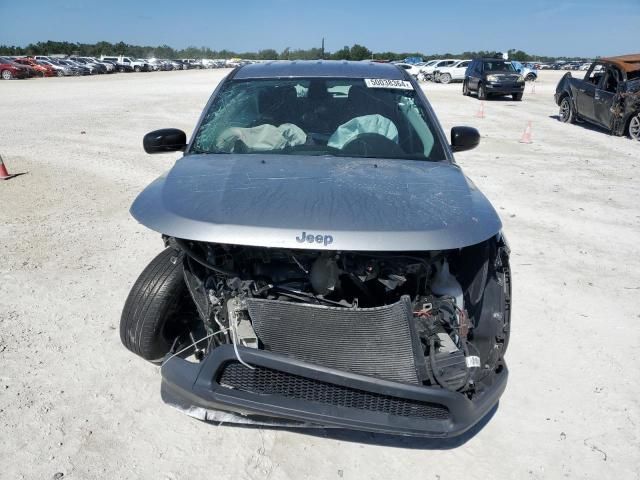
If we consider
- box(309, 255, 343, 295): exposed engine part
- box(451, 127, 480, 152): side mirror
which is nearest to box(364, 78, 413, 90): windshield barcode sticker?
box(451, 127, 480, 152): side mirror

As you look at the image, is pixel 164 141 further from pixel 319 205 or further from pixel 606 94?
pixel 606 94

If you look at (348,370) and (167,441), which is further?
(167,441)

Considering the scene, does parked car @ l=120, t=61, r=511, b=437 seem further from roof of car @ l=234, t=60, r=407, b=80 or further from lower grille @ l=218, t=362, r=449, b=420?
roof of car @ l=234, t=60, r=407, b=80

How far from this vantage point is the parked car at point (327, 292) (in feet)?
6.98

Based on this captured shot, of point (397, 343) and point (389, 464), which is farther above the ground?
point (397, 343)

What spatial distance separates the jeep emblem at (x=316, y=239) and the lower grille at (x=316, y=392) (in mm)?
571

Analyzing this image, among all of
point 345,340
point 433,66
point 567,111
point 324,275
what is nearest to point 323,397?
point 345,340

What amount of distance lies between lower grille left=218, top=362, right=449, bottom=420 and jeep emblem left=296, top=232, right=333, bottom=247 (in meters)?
0.57

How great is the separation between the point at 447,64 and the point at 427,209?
37906 millimetres

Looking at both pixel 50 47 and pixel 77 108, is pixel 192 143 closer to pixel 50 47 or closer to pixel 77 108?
pixel 77 108

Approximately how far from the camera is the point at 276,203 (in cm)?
238

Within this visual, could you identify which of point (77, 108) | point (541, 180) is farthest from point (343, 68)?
point (77, 108)

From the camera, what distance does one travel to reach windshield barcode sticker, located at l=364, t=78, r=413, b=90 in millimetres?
3758

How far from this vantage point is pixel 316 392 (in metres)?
2.16
